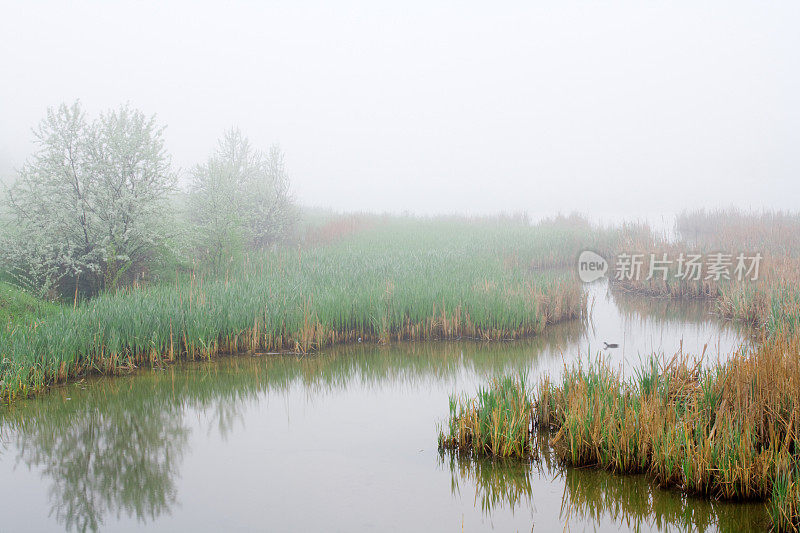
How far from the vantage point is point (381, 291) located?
32.8 ft

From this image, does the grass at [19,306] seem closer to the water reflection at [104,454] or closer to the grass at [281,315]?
the grass at [281,315]

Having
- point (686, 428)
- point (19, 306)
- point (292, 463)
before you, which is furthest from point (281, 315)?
point (686, 428)

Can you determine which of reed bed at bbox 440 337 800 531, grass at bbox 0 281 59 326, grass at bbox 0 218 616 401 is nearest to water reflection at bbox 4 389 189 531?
grass at bbox 0 218 616 401

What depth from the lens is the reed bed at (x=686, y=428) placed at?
→ 3963 mm

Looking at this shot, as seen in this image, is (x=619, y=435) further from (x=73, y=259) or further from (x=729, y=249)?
(x=729, y=249)

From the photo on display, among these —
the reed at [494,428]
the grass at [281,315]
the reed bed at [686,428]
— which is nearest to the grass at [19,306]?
the grass at [281,315]

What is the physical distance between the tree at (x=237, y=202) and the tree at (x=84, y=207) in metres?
2.10

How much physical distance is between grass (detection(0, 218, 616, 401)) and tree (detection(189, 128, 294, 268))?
1.09 metres

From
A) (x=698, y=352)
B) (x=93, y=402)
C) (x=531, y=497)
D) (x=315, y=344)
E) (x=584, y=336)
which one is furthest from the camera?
(x=584, y=336)

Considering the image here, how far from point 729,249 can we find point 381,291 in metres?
9.96

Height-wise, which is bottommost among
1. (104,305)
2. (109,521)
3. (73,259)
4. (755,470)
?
(109,521)

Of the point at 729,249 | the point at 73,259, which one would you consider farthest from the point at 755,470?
the point at 729,249

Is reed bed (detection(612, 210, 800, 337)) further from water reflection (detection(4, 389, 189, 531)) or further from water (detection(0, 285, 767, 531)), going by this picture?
water reflection (detection(4, 389, 189, 531))

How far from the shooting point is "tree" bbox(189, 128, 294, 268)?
1392 centimetres
